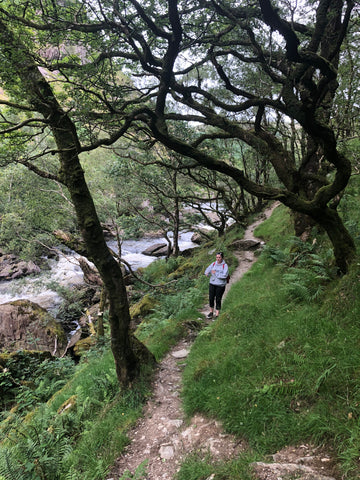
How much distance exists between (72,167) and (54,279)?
17.1 meters


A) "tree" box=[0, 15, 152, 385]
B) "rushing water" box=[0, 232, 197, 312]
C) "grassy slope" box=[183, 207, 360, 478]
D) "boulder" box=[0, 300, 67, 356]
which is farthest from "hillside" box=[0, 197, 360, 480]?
"rushing water" box=[0, 232, 197, 312]

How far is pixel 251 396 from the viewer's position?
13.7 ft

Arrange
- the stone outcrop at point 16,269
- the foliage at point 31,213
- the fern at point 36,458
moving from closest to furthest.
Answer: the fern at point 36,458, the foliage at point 31,213, the stone outcrop at point 16,269

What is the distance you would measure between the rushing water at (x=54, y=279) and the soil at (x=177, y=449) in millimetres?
10128

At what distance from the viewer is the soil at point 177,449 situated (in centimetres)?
288

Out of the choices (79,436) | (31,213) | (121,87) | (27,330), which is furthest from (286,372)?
(31,213)

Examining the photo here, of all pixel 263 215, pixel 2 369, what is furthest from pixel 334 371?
pixel 263 215

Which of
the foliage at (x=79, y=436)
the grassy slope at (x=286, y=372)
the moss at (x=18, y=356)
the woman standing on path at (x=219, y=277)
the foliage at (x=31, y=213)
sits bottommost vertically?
the moss at (x=18, y=356)

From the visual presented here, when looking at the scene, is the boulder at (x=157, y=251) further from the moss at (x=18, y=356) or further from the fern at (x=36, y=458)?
the fern at (x=36, y=458)

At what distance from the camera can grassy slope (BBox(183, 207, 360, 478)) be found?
3334 millimetres

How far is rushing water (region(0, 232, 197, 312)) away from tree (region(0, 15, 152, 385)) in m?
9.17

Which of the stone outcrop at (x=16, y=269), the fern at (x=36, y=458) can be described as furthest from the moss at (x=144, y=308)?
the stone outcrop at (x=16, y=269)

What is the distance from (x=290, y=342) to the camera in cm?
485

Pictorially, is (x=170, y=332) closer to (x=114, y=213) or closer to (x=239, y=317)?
(x=239, y=317)
